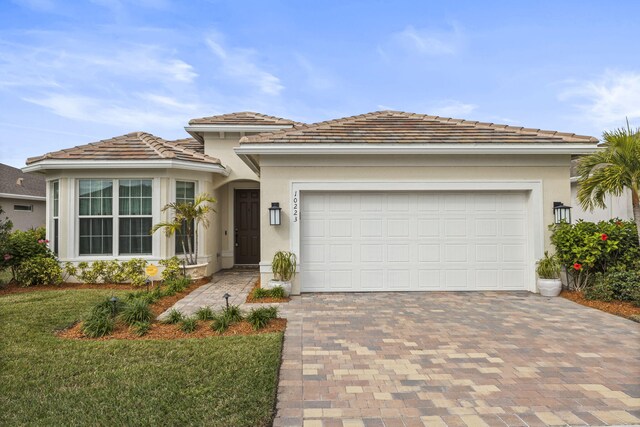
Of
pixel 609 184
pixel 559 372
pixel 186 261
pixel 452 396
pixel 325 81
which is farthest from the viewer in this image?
pixel 325 81

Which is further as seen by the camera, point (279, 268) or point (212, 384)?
point (279, 268)

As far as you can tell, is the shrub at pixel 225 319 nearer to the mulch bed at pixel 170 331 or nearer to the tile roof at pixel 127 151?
the mulch bed at pixel 170 331

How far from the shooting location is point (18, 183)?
A: 68.3 feet

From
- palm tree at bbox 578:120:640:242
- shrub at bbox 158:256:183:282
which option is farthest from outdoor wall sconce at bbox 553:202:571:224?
shrub at bbox 158:256:183:282

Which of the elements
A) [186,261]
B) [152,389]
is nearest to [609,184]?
[152,389]

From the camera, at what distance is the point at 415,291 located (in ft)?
27.8

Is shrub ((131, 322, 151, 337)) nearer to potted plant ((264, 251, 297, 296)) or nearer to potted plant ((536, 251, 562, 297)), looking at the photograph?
potted plant ((264, 251, 297, 296))

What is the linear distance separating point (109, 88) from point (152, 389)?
11691 mm

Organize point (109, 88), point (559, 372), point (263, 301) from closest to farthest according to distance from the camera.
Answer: point (559, 372) → point (263, 301) → point (109, 88)

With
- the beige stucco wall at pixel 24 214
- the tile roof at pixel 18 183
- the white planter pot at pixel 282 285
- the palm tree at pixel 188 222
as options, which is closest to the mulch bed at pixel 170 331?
the white planter pot at pixel 282 285

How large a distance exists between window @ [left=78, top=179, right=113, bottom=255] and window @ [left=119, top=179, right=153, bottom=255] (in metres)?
0.32

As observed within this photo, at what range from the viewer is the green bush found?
7.59 meters

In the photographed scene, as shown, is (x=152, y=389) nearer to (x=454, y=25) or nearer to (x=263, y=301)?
(x=263, y=301)

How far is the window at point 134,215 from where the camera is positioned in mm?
9773
